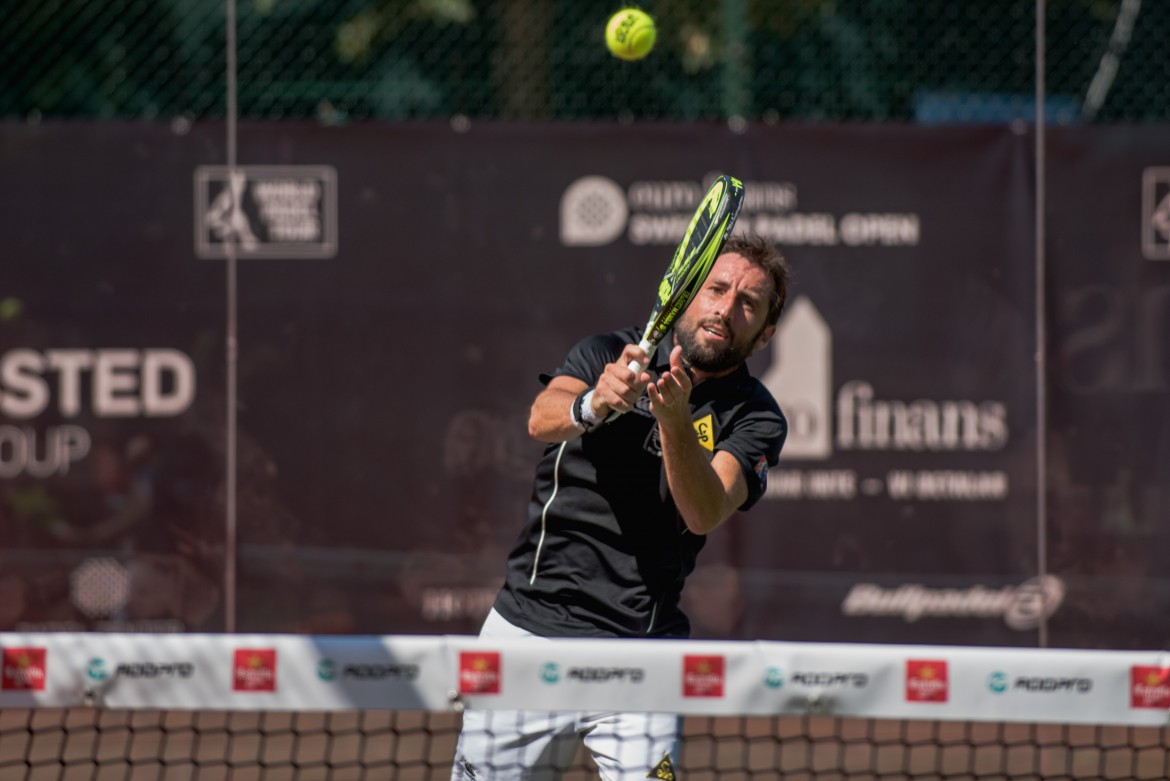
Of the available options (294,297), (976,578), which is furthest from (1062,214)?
(294,297)

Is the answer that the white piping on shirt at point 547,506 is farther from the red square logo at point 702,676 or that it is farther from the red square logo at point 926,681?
the red square logo at point 926,681

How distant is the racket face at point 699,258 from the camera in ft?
9.55

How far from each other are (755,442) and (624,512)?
33 cm

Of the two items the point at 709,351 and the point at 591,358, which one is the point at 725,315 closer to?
the point at 709,351

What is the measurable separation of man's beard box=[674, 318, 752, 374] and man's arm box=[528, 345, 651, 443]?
187mm

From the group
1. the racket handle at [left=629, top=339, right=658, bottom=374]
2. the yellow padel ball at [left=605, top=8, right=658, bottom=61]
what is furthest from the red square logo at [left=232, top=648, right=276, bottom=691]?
the yellow padel ball at [left=605, top=8, right=658, bottom=61]

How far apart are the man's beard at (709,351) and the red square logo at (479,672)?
2.56 feet

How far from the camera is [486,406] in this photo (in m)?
5.96

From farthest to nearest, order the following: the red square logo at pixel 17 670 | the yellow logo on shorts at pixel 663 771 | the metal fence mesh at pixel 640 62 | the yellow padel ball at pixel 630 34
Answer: the metal fence mesh at pixel 640 62 < the yellow padel ball at pixel 630 34 < the yellow logo on shorts at pixel 663 771 < the red square logo at pixel 17 670

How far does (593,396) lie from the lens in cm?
284

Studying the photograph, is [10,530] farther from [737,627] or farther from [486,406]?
[737,627]

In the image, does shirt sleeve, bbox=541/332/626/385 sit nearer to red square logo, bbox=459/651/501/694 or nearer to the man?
the man

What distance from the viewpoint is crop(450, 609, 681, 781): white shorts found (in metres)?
3.10

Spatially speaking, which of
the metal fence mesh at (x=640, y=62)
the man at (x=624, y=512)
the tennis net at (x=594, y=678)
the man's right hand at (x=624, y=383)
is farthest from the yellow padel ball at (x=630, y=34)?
the tennis net at (x=594, y=678)
